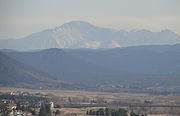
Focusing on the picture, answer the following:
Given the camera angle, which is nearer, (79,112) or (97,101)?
(79,112)

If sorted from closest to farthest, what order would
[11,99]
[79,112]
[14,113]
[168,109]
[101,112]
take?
[14,113] < [101,112] < [79,112] < [168,109] < [11,99]

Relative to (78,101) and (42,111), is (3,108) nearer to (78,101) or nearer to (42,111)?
(42,111)

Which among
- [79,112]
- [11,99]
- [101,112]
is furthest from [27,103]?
[101,112]

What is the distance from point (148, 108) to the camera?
140 meters

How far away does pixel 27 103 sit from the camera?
5546 inches

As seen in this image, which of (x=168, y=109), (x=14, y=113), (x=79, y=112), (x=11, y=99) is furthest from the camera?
(x=11, y=99)

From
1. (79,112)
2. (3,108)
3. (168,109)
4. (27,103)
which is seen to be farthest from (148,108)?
(3,108)

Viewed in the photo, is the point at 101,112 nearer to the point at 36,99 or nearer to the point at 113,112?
the point at 113,112

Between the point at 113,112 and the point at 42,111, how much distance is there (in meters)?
14.8

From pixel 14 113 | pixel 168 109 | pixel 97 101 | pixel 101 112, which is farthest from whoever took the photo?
pixel 97 101

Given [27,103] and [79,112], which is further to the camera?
[27,103]

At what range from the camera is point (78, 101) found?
169250mm

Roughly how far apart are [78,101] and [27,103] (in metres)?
30.9

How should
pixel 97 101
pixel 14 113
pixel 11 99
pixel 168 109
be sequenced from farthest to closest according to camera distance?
pixel 97 101, pixel 11 99, pixel 168 109, pixel 14 113
